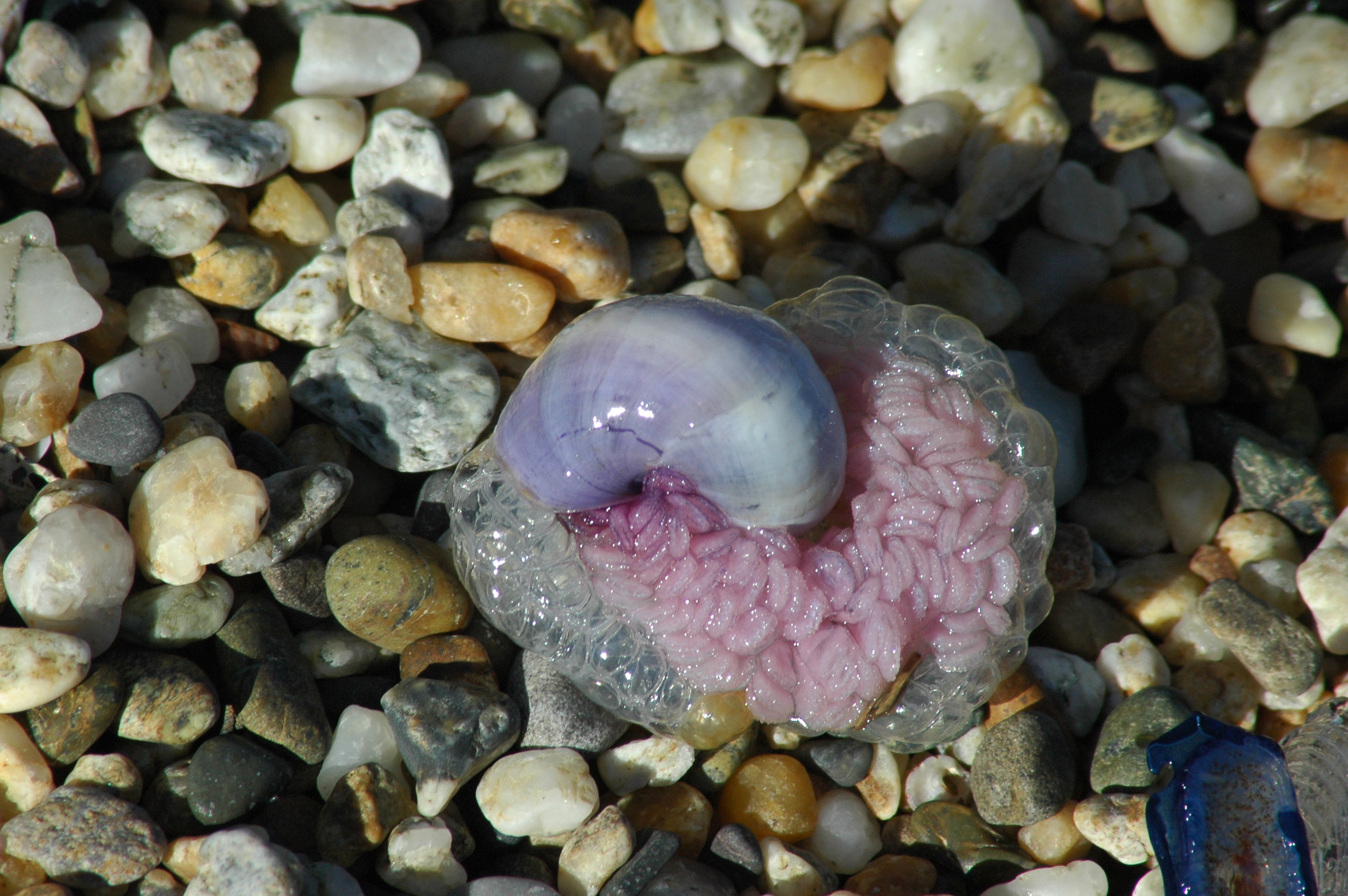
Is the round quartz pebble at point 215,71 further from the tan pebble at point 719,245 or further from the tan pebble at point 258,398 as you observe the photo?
the tan pebble at point 719,245

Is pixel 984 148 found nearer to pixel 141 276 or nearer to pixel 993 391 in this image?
pixel 993 391

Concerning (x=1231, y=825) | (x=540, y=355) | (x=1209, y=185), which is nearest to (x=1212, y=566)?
(x=1231, y=825)

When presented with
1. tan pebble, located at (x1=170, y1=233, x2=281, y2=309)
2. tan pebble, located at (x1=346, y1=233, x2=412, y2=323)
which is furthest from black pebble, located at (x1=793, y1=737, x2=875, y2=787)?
tan pebble, located at (x1=170, y1=233, x2=281, y2=309)

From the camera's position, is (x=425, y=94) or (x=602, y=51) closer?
(x=425, y=94)

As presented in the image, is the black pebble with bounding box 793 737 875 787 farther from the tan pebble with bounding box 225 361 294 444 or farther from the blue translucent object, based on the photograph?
the tan pebble with bounding box 225 361 294 444

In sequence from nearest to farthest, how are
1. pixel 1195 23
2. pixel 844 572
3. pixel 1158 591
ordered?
pixel 844 572 → pixel 1158 591 → pixel 1195 23

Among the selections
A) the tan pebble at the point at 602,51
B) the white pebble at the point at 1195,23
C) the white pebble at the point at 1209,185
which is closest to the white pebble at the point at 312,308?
the tan pebble at the point at 602,51

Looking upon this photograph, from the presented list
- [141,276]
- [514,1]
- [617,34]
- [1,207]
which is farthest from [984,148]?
[1,207]

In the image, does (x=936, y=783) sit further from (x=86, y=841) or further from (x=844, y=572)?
(x=86, y=841)
